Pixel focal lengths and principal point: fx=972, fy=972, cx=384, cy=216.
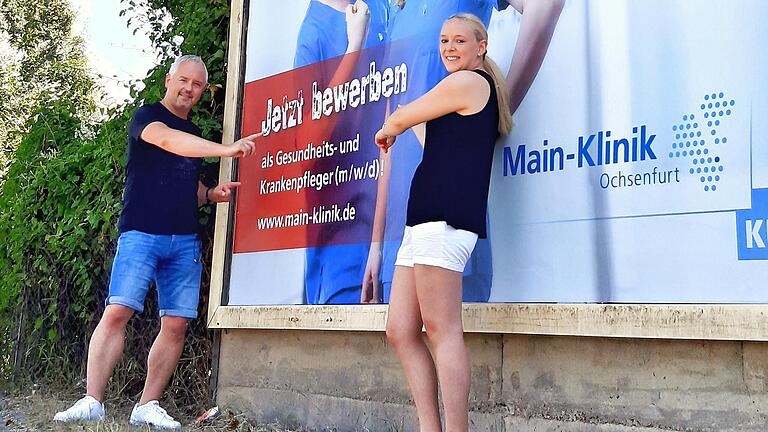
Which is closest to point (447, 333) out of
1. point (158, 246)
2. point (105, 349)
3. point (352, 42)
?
point (352, 42)

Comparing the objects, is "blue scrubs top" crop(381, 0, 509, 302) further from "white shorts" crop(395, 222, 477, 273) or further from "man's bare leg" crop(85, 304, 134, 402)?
"man's bare leg" crop(85, 304, 134, 402)

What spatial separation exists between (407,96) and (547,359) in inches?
54.1

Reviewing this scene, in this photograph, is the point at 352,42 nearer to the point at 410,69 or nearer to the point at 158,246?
the point at 410,69

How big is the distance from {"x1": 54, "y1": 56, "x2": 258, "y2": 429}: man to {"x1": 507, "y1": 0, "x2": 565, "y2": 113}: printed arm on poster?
1.48 meters

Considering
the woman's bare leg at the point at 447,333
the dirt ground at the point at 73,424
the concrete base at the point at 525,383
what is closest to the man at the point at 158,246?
the dirt ground at the point at 73,424

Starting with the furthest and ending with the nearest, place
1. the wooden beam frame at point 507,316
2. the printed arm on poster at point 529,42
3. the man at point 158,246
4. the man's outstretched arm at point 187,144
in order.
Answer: the man at point 158,246 < the man's outstretched arm at point 187,144 < the printed arm on poster at point 529,42 < the wooden beam frame at point 507,316

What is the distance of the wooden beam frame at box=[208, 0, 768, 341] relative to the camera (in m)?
3.10

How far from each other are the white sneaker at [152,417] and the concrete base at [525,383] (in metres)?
0.48

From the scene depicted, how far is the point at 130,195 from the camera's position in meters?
5.02

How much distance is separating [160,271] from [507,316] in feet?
6.91

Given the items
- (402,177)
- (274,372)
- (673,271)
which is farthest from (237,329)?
(673,271)

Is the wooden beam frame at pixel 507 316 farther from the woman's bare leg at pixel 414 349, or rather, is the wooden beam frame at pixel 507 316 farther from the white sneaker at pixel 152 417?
the white sneaker at pixel 152 417

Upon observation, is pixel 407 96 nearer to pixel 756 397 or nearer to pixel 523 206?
pixel 523 206

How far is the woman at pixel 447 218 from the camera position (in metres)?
3.39
